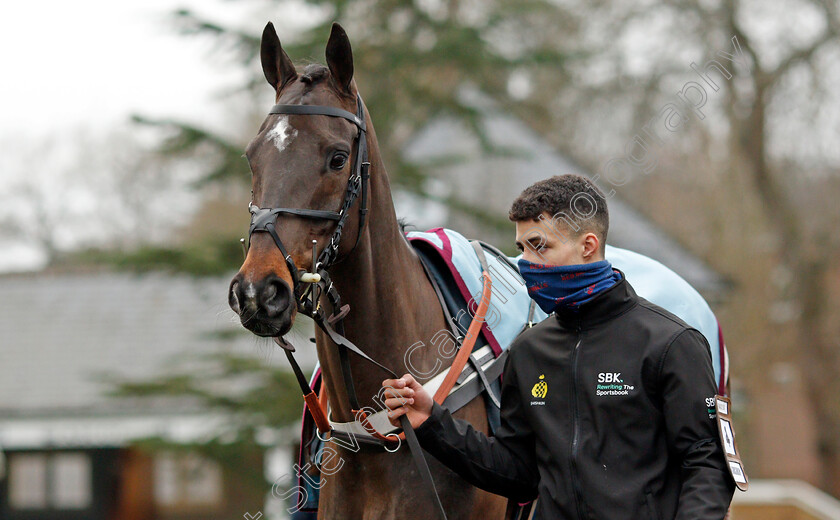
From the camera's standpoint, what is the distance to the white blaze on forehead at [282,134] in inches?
108

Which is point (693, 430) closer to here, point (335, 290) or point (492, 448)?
point (492, 448)

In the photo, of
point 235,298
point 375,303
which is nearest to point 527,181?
point 375,303

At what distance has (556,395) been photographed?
104 inches

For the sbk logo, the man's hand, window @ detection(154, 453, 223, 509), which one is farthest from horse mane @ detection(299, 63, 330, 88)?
window @ detection(154, 453, 223, 509)

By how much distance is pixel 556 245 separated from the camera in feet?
8.39

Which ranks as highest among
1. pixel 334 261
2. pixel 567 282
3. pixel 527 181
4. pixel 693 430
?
pixel 527 181

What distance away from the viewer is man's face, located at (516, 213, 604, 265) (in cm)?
256

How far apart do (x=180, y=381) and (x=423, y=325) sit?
748 cm

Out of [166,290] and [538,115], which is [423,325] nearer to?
[538,115]

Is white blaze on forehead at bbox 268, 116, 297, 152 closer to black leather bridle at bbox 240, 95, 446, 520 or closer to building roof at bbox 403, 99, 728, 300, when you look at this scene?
black leather bridle at bbox 240, 95, 446, 520

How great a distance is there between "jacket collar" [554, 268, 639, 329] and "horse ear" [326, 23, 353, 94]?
1.07m

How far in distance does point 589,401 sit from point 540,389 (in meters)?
0.19

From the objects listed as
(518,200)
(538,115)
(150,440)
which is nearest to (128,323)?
(150,440)

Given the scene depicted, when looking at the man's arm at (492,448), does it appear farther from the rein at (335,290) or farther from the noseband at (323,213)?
the noseband at (323,213)
